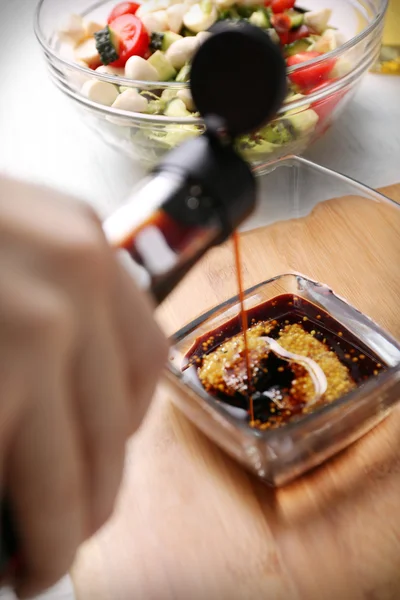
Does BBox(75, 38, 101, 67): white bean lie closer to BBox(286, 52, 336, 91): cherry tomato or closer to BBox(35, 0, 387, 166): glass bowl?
BBox(35, 0, 387, 166): glass bowl

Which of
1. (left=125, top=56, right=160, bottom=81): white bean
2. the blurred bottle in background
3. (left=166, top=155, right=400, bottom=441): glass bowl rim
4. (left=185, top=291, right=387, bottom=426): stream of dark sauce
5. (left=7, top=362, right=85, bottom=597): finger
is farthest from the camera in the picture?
the blurred bottle in background

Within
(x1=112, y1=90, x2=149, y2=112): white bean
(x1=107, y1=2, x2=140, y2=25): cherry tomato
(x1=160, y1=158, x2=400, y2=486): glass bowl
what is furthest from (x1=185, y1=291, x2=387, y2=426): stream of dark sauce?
(x1=107, y1=2, x2=140, y2=25): cherry tomato

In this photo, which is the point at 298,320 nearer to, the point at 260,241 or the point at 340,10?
the point at 260,241

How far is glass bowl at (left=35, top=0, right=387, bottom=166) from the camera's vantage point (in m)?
0.93

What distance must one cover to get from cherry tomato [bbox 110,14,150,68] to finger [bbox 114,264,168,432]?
0.79 meters

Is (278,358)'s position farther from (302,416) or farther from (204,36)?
(204,36)

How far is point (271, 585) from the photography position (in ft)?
2.00

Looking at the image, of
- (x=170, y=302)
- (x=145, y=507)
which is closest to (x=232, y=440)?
(x=145, y=507)

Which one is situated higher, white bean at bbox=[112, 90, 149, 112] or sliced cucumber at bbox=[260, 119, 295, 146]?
white bean at bbox=[112, 90, 149, 112]

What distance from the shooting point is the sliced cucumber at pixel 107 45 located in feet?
3.52

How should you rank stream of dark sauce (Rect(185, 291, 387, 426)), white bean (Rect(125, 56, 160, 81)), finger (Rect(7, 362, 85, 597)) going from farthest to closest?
white bean (Rect(125, 56, 160, 81)) → stream of dark sauce (Rect(185, 291, 387, 426)) → finger (Rect(7, 362, 85, 597))

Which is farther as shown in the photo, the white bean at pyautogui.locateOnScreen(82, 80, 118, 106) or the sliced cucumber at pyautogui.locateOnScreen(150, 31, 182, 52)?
the sliced cucumber at pyautogui.locateOnScreen(150, 31, 182, 52)

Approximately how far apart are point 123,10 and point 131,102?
270mm

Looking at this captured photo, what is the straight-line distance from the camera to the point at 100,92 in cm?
98
